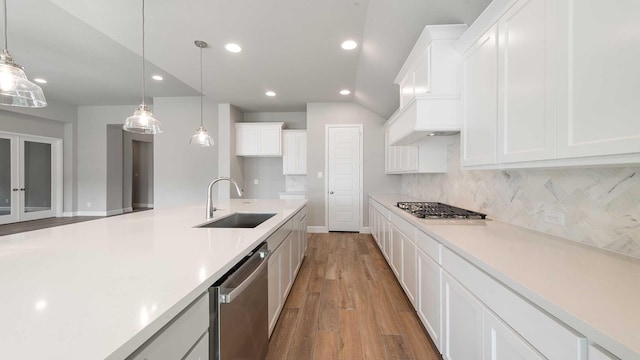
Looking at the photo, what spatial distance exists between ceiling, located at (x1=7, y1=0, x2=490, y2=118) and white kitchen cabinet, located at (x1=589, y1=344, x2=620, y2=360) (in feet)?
6.79

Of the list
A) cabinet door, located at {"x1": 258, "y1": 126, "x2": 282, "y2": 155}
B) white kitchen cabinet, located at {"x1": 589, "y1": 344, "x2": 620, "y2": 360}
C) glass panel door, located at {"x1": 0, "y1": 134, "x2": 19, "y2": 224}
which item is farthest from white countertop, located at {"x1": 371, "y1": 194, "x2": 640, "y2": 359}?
glass panel door, located at {"x1": 0, "y1": 134, "x2": 19, "y2": 224}

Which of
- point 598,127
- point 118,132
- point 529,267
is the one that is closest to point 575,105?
point 598,127

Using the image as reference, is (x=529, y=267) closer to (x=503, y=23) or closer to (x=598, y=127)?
(x=598, y=127)

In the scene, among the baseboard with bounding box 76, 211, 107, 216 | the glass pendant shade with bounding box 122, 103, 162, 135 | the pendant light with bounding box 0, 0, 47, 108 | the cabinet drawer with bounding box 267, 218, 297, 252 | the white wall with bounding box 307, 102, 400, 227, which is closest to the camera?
the pendant light with bounding box 0, 0, 47, 108

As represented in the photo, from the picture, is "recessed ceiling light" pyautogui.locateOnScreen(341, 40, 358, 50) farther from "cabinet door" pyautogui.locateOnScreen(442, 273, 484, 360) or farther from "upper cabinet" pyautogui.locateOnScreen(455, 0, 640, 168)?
"cabinet door" pyautogui.locateOnScreen(442, 273, 484, 360)

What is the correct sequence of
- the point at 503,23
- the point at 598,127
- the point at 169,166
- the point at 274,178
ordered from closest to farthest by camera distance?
the point at 598,127
the point at 503,23
the point at 169,166
the point at 274,178

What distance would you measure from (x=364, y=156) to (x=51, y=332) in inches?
198

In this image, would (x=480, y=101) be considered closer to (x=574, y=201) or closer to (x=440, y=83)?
(x=440, y=83)

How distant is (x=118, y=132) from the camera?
23.1ft

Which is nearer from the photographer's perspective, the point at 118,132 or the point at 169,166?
the point at 169,166

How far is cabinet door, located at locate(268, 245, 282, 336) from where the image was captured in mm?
1742

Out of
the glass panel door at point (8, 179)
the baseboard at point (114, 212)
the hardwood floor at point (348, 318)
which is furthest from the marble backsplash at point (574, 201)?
the glass panel door at point (8, 179)

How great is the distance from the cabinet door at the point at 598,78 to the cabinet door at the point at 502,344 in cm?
72

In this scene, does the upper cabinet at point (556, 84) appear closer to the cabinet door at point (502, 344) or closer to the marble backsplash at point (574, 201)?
the marble backsplash at point (574, 201)
